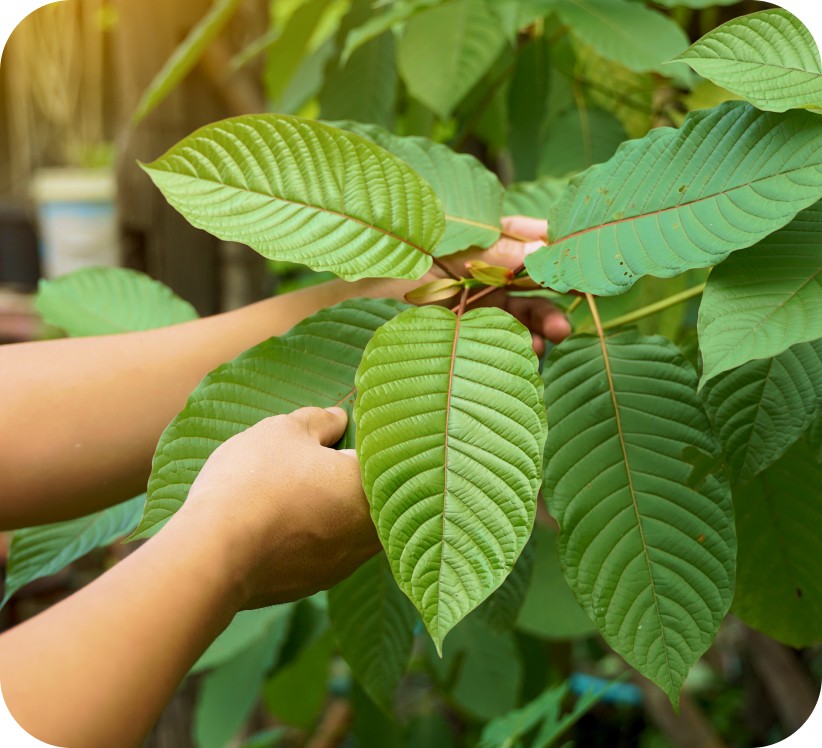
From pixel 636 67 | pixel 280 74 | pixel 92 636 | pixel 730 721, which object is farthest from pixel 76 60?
pixel 92 636

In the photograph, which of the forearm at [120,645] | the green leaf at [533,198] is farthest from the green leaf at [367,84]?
the forearm at [120,645]

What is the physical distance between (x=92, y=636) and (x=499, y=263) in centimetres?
53

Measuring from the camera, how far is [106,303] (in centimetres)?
104

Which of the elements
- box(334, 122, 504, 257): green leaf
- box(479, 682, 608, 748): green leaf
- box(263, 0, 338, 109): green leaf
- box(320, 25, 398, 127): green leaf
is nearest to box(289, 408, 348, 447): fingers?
box(334, 122, 504, 257): green leaf

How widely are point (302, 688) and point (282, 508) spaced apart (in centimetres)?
114

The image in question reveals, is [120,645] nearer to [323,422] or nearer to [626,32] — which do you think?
[323,422]

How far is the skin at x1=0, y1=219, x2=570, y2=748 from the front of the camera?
50cm

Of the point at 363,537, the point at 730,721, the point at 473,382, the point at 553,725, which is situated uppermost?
the point at 473,382

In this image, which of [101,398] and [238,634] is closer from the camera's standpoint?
[101,398]

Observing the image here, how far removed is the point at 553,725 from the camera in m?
0.94

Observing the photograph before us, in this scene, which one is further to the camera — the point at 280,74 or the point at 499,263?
the point at 280,74

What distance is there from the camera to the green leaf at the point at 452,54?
1.15m

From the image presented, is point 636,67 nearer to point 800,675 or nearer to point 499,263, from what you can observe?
point 499,263


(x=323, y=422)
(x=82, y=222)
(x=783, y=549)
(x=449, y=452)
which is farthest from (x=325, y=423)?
(x=82, y=222)
